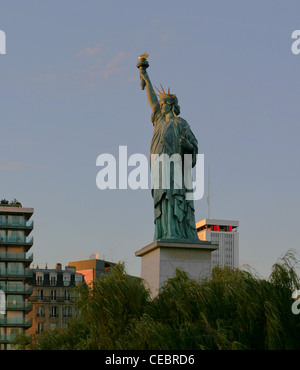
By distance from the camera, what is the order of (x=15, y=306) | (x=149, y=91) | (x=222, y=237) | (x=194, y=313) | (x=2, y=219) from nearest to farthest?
(x=194, y=313) → (x=149, y=91) → (x=15, y=306) → (x=2, y=219) → (x=222, y=237)

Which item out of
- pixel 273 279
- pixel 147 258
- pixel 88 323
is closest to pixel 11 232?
pixel 147 258

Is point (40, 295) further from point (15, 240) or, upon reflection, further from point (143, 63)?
point (143, 63)

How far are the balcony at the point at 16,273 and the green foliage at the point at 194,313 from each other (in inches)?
1581

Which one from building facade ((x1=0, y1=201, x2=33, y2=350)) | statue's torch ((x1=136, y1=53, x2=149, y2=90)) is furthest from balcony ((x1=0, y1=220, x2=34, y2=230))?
statue's torch ((x1=136, y1=53, x2=149, y2=90))

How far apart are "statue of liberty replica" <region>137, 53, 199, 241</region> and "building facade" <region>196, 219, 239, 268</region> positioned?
141m

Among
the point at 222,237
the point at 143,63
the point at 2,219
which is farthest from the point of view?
the point at 222,237

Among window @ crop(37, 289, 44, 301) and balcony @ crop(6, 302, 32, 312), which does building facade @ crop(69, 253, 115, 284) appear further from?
balcony @ crop(6, 302, 32, 312)

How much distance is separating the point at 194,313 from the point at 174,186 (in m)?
8.19

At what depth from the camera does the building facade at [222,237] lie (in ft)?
570

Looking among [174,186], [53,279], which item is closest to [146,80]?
[174,186]

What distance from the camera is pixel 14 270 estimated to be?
65.1 m
